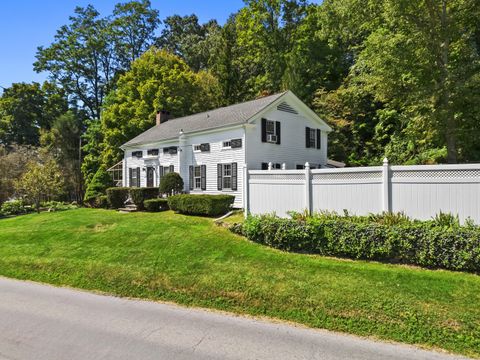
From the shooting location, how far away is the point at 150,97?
3428cm

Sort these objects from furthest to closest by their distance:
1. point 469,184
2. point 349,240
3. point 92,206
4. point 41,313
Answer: point 92,206 → point 349,240 → point 469,184 → point 41,313

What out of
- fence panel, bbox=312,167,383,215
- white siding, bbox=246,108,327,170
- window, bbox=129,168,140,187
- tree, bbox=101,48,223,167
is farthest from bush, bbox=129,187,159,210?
tree, bbox=101,48,223,167

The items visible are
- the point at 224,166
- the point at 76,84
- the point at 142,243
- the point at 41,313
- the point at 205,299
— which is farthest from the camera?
the point at 76,84

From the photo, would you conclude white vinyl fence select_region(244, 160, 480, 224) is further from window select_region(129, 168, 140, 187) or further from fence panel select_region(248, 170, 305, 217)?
window select_region(129, 168, 140, 187)

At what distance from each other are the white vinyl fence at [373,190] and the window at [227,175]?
6.47 metres

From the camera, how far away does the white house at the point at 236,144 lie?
60.8 feet

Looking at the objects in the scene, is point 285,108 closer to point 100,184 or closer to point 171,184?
point 171,184

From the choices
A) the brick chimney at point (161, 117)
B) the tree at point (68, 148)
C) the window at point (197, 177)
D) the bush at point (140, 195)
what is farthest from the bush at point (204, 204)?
the tree at point (68, 148)

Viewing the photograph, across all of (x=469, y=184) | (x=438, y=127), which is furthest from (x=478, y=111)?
(x=469, y=184)

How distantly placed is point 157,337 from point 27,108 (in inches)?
2089

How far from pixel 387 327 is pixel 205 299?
360 centimetres

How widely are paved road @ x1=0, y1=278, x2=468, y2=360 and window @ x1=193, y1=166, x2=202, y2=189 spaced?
13.4 meters

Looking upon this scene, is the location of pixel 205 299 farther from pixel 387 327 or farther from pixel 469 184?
pixel 469 184

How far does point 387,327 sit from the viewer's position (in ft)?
19.2
